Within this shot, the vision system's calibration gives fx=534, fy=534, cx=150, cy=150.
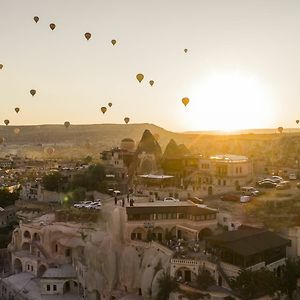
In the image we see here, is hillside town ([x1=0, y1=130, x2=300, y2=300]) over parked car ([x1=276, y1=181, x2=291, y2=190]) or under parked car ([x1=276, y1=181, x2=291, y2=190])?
under

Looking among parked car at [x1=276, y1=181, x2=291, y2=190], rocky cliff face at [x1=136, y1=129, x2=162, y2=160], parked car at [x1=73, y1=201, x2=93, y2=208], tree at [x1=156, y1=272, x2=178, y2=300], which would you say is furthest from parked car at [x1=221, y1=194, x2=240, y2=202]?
rocky cliff face at [x1=136, y1=129, x2=162, y2=160]

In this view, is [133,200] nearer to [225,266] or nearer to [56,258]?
[56,258]

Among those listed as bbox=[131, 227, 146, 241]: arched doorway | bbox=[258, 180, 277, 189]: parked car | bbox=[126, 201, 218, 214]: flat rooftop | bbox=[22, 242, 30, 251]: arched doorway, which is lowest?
bbox=[22, 242, 30, 251]: arched doorway

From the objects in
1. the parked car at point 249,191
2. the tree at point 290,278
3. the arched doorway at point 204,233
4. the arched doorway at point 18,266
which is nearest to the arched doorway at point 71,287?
the arched doorway at point 18,266

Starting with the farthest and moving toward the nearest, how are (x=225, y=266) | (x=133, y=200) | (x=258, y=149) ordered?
1. (x=258, y=149)
2. (x=133, y=200)
3. (x=225, y=266)

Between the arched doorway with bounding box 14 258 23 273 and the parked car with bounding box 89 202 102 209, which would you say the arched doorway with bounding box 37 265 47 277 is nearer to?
the arched doorway with bounding box 14 258 23 273

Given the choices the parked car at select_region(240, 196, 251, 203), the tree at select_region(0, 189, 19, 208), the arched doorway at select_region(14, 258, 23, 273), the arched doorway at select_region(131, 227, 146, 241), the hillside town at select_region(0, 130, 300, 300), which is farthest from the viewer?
the tree at select_region(0, 189, 19, 208)

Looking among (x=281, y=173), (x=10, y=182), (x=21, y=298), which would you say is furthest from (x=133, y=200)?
(x=10, y=182)
